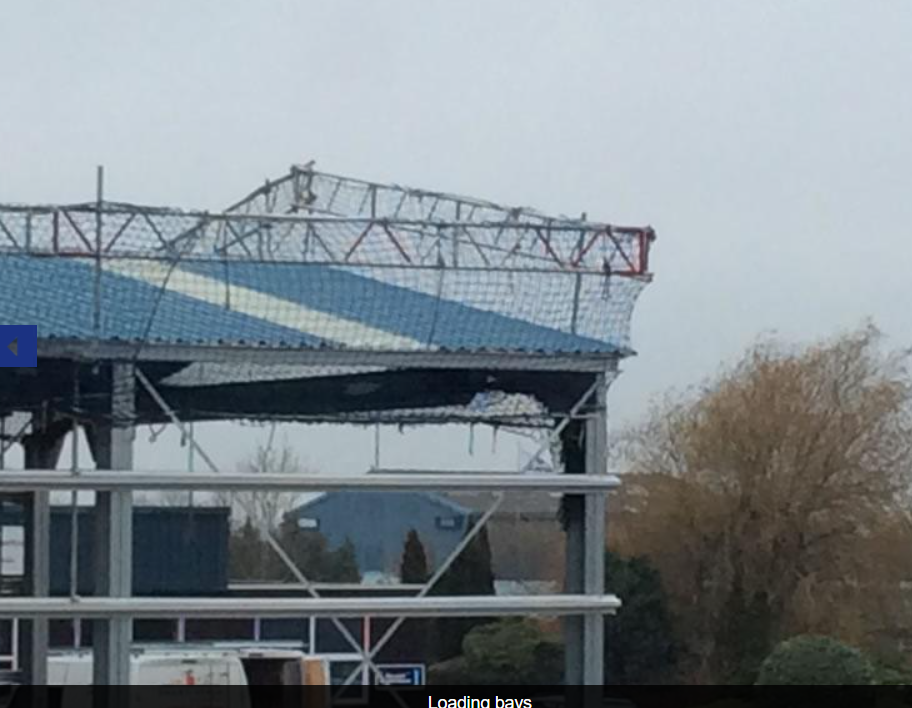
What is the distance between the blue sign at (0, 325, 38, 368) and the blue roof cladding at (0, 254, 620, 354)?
0.07 meters

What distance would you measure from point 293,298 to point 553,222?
5.65 feet

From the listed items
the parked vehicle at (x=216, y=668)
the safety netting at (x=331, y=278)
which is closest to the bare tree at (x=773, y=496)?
the parked vehicle at (x=216, y=668)

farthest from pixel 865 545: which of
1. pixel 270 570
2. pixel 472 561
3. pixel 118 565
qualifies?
pixel 118 565

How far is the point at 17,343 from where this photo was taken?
465 inches

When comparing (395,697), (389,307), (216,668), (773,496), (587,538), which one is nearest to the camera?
(389,307)

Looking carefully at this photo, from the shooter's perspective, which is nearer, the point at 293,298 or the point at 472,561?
the point at 293,298

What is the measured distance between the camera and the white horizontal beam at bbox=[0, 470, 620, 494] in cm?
1170

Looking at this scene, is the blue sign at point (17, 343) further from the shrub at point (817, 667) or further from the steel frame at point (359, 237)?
the shrub at point (817, 667)

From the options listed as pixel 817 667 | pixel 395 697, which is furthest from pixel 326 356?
pixel 817 667

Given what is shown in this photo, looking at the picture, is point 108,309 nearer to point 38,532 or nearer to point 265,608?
point 265,608

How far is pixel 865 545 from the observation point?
26.6 meters

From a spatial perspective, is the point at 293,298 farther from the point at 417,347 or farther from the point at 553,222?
the point at 553,222

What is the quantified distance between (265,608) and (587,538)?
2150mm

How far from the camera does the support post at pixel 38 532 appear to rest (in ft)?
47.6
